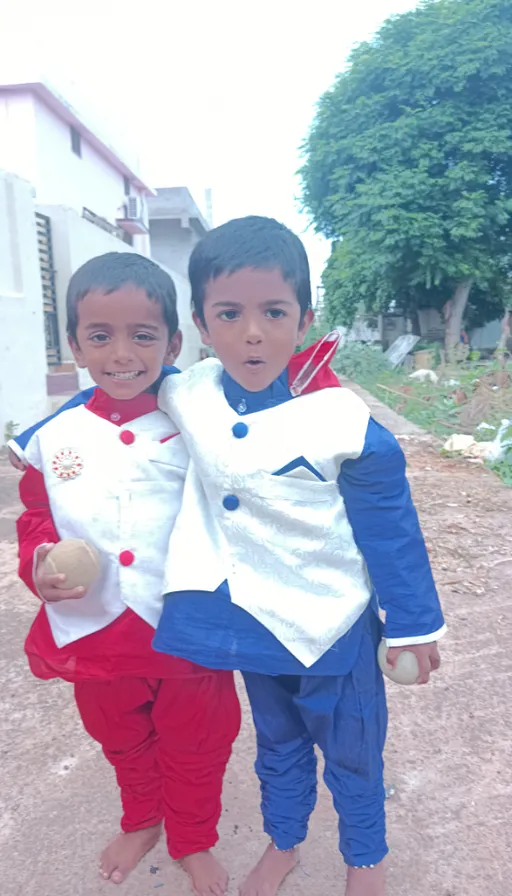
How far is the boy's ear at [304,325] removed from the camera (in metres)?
1.29

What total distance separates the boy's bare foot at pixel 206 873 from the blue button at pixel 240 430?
0.98 metres

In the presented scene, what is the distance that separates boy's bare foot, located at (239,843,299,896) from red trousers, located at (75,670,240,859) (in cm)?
11

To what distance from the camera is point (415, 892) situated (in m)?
1.43

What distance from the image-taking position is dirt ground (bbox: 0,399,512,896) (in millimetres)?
1488

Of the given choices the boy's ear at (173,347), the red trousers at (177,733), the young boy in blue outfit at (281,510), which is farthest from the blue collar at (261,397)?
the red trousers at (177,733)

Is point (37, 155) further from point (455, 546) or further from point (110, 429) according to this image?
point (110, 429)

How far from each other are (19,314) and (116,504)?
553 cm

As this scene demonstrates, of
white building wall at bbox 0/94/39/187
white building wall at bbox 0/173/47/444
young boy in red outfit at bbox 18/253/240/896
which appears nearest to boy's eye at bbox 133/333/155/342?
young boy in red outfit at bbox 18/253/240/896

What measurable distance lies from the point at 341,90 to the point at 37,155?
810cm

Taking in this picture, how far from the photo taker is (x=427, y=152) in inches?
537

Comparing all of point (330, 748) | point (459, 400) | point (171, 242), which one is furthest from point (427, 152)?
point (330, 748)

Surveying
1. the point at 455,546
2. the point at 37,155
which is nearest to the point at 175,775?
the point at 455,546

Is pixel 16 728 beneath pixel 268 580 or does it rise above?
beneath

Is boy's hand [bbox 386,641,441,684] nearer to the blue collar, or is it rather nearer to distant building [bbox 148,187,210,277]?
the blue collar
